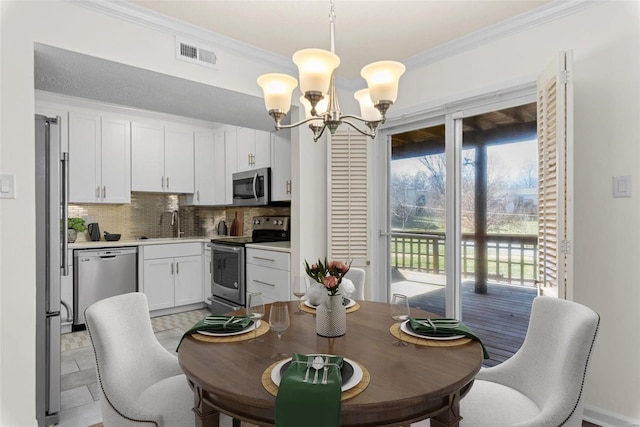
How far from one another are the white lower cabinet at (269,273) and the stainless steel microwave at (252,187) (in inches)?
27.7

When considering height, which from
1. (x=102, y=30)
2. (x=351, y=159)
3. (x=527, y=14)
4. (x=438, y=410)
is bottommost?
(x=438, y=410)

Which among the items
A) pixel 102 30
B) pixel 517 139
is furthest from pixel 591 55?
pixel 102 30

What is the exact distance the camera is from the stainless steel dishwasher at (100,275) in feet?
12.7

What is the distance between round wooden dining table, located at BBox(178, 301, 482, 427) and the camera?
1018 mm

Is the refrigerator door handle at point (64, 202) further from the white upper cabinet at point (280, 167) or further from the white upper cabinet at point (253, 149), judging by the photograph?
the white upper cabinet at point (253, 149)

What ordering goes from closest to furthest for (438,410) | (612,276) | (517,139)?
1. (438,410)
2. (612,276)
3. (517,139)

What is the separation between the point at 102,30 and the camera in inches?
88.4

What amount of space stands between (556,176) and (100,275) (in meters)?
4.35

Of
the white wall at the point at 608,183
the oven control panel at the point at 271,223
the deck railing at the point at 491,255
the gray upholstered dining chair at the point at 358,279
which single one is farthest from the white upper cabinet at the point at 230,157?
the white wall at the point at 608,183

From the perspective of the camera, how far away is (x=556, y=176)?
207 cm

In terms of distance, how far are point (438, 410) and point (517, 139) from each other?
2.37 meters

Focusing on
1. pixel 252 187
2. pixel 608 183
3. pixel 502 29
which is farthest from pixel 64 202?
pixel 608 183

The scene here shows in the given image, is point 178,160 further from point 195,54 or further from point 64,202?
point 64,202
